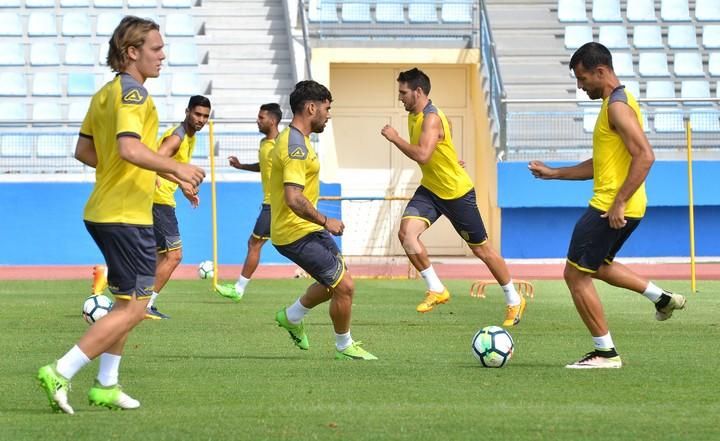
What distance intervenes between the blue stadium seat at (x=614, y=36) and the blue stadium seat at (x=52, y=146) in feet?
34.2

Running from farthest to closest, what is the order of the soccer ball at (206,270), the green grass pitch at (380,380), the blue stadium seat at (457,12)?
the blue stadium seat at (457,12) < the soccer ball at (206,270) < the green grass pitch at (380,380)

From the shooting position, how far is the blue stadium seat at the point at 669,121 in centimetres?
2155

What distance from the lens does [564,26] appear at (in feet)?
85.5

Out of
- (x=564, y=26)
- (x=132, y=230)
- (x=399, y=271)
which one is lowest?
(x=399, y=271)

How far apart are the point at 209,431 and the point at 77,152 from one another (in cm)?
181

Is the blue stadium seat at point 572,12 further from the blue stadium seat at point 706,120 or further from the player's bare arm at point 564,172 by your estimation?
the player's bare arm at point 564,172

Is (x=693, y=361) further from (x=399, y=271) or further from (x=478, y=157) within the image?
(x=478, y=157)

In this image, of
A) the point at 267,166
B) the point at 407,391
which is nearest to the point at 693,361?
the point at 407,391

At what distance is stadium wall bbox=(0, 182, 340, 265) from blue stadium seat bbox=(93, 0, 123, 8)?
17.6ft

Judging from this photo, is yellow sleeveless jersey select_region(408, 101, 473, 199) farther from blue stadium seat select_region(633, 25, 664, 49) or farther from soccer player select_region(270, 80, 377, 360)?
blue stadium seat select_region(633, 25, 664, 49)

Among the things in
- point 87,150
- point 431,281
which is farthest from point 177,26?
point 87,150

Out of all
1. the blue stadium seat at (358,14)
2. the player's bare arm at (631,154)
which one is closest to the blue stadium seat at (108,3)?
the blue stadium seat at (358,14)

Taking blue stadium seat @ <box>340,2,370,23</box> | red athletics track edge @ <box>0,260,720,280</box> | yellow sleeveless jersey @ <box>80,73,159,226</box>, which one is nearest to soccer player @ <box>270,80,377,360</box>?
yellow sleeveless jersey @ <box>80,73,159,226</box>

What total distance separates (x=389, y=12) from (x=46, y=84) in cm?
669
